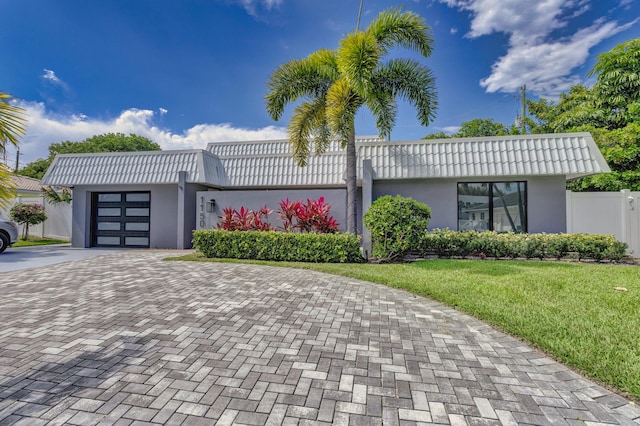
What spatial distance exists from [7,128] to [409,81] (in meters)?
8.69

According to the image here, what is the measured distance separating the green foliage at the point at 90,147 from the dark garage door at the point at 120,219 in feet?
74.6

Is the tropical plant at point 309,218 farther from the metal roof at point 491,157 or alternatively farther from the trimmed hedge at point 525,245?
the trimmed hedge at point 525,245

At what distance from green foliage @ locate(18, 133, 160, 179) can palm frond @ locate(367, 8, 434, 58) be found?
32.1 metres

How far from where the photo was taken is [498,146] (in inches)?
375

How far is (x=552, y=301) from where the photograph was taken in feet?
14.1

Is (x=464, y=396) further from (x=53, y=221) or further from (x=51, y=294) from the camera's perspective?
(x=53, y=221)

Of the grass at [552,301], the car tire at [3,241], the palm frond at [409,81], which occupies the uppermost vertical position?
the palm frond at [409,81]

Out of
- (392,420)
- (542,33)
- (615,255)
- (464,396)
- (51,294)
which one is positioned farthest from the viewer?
(542,33)

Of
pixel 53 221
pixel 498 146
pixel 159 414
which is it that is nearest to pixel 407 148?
pixel 498 146

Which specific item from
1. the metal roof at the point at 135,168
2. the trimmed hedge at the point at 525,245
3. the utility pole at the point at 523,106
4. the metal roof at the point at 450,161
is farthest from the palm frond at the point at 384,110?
the utility pole at the point at 523,106

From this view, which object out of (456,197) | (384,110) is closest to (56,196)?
(384,110)

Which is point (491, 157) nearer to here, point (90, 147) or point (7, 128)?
point (7, 128)

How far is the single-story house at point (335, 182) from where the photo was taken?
9.31 m

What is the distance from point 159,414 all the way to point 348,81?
775 cm
